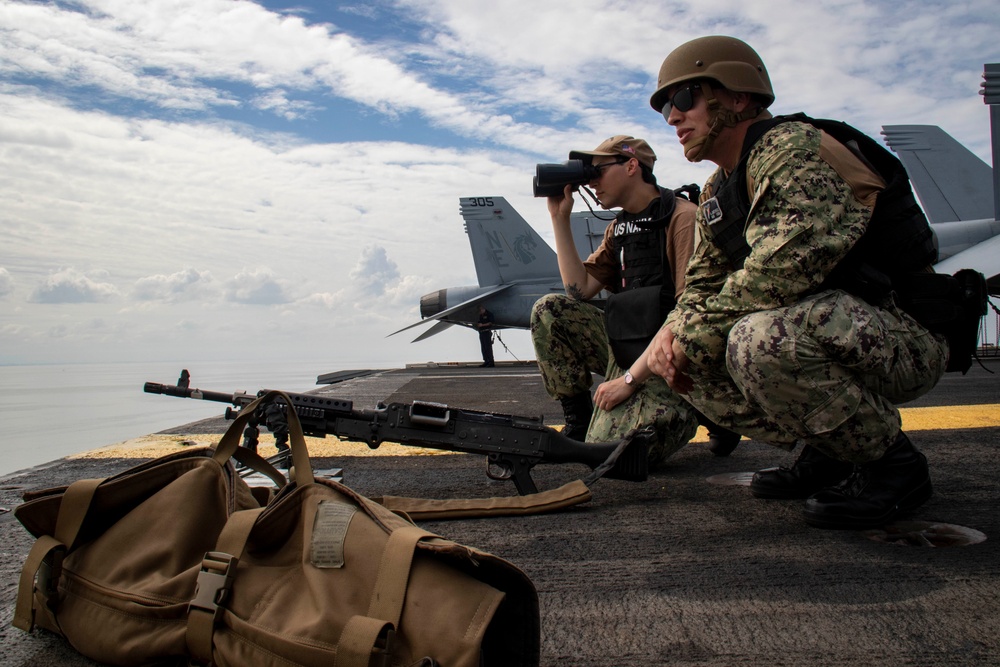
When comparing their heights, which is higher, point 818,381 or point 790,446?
point 818,381

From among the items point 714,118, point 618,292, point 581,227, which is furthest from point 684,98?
point 581,227

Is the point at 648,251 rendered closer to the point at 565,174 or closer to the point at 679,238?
the point at 679,238

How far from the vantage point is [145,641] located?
3.78ft

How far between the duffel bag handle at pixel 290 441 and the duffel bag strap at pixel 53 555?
220 millimetres

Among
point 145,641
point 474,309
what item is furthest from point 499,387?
point 474,309

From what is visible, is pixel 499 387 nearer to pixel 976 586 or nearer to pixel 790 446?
pixel 790 446

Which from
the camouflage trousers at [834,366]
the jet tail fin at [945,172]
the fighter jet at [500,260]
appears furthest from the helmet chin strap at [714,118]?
the fighter jet at [500,260]

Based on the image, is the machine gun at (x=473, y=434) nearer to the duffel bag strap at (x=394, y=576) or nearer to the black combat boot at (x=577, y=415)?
the black combat boot at (x=577, y=415)

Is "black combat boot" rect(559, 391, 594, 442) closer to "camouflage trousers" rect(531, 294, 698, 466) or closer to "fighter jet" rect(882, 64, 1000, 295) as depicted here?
"camouflage trousers" rect(531, 294, 698, 466)

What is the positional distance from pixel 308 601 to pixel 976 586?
133 centimetres

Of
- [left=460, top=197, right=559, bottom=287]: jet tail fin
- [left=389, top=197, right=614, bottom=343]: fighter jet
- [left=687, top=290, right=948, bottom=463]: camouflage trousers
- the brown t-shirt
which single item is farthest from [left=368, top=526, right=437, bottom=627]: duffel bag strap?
[left=460, top=197, right=559, bottom=287]: jet tail fin

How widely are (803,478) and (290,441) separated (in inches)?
66.7

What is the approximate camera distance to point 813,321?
5.98 ft

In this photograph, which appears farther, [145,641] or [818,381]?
[818,381]
